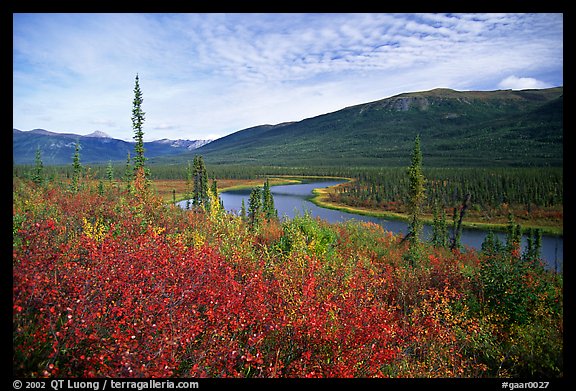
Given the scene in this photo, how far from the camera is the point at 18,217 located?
6180mm

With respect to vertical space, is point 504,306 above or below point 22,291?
below

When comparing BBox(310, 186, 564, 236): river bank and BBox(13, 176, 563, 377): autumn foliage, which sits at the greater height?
BBox(13, 176, 563, 377): autumn foliage

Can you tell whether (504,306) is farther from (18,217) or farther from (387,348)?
(18,217)

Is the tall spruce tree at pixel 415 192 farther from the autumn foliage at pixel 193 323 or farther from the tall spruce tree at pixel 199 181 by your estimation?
the tall spruce tree at pixel 199 181

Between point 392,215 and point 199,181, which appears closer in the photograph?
point 199,181

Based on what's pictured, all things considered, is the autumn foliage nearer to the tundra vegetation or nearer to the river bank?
the tundra vegetation

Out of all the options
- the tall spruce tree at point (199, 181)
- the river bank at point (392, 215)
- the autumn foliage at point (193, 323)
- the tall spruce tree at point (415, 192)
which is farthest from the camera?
the river bank at point (392, 215)


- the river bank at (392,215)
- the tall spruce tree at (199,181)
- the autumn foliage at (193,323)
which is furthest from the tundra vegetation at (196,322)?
the river bank at (392,215)

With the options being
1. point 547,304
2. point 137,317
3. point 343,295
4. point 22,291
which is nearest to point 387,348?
point 343,295

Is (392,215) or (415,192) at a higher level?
(415,192)

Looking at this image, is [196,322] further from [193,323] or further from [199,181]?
[199,181]

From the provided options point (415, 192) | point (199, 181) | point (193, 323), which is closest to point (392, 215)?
point (415, 192)

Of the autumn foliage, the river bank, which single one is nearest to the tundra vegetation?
the autumn foliage

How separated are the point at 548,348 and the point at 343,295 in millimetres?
4524
